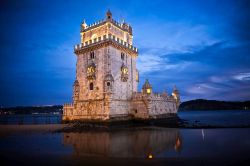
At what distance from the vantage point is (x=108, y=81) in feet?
125

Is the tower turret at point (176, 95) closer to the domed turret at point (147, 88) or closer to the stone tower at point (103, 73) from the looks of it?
the domed turret at point (147, 88)

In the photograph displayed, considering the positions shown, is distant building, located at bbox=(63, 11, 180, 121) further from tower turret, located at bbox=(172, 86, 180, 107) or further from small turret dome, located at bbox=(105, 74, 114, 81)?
tower turret, located at bbox=(172, 86, 180, 107)

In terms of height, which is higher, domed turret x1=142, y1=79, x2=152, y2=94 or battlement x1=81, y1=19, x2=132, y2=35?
battlement x1=81, y1=19, x2=132, y2=35

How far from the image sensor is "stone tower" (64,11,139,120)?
128ft

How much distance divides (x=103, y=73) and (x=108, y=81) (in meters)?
2.41

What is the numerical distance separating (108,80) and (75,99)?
9829mm

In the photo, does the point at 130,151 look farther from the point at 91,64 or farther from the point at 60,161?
the point at 91,64

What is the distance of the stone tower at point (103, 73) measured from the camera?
128 feet

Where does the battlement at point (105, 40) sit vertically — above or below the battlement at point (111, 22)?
below

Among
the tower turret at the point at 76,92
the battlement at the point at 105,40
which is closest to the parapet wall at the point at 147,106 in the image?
the battlement at the point at 105,40

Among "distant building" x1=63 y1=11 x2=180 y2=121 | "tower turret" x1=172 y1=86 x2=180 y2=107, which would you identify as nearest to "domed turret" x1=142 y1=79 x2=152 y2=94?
"distant building" x1=63 y1=11 x2=180 y2=121

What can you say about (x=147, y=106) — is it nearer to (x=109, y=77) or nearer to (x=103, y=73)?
(x=109, y=77)

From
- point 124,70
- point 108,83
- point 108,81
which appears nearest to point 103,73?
Result: point 108,81

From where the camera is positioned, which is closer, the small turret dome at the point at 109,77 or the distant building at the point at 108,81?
the small turret dome at the point at 109,77
